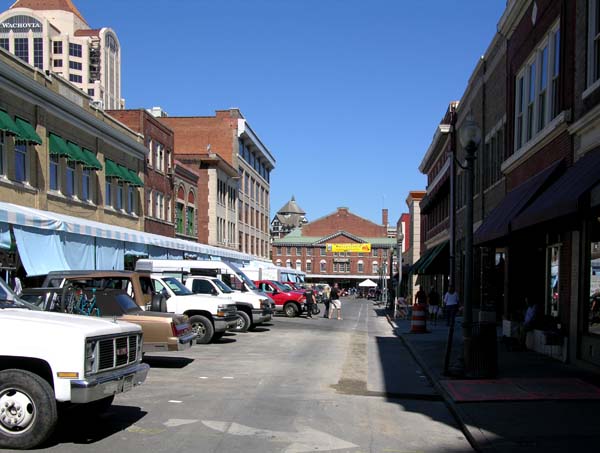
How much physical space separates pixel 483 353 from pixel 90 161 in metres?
23.0

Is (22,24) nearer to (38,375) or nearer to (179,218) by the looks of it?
(179,218)

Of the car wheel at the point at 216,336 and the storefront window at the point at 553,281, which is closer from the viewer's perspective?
the storefront window at the point at 553,281

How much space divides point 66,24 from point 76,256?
148 meters

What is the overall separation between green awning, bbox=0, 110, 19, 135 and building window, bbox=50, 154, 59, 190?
13.3ft

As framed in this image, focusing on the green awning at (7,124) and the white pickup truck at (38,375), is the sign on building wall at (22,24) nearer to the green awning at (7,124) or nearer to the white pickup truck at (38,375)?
the green awning at (7,124)

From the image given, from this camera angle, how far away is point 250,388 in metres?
11.0

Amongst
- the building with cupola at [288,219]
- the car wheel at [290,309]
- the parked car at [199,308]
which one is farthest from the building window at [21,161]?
the building with cupola at [288,219]

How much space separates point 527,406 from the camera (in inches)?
360

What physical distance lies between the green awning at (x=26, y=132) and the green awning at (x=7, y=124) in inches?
9.9

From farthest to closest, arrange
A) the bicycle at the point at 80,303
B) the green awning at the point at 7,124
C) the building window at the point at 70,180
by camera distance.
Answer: the building window at the point at 70,180 < the green awning at the point at 7,124 < the bicycle at the point at 80,303

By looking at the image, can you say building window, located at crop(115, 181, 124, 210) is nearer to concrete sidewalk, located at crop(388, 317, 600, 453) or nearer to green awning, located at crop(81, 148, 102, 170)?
green awning, located at crop(81, 148, 102, 170)

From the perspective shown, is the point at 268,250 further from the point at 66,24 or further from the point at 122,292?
the point at 66,24

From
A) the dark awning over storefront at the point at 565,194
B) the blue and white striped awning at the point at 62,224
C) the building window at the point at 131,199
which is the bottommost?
the blue and white striped awning at the point at 62,224

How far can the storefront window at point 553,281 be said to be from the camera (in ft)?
48.6
